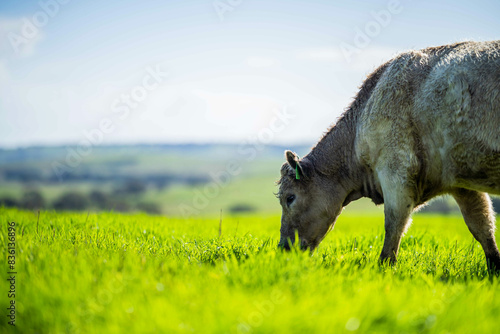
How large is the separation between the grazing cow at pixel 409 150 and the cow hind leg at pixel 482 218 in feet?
0.05

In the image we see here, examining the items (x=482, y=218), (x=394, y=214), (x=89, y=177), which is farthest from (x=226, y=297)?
(x=89, y=177)

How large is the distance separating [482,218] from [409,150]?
2.10 m

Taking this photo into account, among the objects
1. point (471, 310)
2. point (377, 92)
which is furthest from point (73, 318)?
point (377, 92)

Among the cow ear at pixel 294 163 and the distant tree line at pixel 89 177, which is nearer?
the cow ear at pixel 294 163

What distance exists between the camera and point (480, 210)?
278 inches

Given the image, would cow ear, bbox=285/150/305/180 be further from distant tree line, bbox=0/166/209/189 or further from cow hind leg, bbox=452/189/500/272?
distant tree line, bbox=0/166/209/189

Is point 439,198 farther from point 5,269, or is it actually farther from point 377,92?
point 5,269

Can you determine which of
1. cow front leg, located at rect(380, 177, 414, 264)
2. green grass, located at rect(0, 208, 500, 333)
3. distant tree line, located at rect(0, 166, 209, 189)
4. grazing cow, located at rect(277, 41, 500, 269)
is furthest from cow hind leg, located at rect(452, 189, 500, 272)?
distant tree line, located at rect(0, 166, 209, 189)

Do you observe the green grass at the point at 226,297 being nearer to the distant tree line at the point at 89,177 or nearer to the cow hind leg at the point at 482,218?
the cow hind leg at the point at 482,218

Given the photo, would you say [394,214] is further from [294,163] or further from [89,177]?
[89,177]

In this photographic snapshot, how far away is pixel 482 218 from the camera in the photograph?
23.2 feet

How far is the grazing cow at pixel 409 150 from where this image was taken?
5691mm

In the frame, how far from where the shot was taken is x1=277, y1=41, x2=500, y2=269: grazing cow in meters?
5.69

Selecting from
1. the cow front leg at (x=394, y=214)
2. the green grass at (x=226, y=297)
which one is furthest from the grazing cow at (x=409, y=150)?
the green grass at (x=226, y=297)
